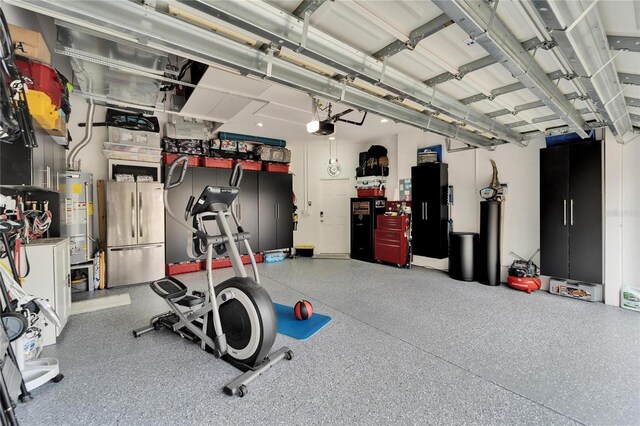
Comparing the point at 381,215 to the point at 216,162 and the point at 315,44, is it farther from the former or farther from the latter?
the point at 315,44

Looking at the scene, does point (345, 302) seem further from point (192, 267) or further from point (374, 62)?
point (192, 267)

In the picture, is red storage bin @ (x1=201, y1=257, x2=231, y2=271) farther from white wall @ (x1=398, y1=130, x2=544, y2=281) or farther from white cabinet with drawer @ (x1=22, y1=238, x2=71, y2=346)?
white wall @ (x1=398, y1=130, x2=544, y2=281)

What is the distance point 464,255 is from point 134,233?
5954 millimetres

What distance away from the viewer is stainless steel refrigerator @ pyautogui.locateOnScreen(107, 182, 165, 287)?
181 inches

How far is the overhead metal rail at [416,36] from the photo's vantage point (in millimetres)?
1808

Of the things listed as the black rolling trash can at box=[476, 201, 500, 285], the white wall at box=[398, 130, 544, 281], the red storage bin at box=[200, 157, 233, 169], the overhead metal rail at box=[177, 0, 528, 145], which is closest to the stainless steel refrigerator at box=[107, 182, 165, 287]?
the red storage bin at box=[200, 157, 233, 169]

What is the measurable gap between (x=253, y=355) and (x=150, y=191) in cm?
395

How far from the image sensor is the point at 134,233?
477 centimetres

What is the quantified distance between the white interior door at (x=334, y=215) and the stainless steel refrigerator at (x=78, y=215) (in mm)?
5029

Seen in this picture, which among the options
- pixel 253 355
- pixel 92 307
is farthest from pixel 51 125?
pixel 253 355

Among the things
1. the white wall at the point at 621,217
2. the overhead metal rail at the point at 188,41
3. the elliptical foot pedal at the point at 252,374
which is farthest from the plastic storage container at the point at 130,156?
the white wall at the point at 621,217

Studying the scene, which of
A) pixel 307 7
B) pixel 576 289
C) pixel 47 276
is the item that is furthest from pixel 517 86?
pixel 47 276

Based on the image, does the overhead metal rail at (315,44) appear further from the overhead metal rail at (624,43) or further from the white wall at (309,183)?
the white wall at (309,183)

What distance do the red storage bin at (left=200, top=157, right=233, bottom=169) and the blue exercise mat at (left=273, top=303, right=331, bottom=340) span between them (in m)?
3.75
